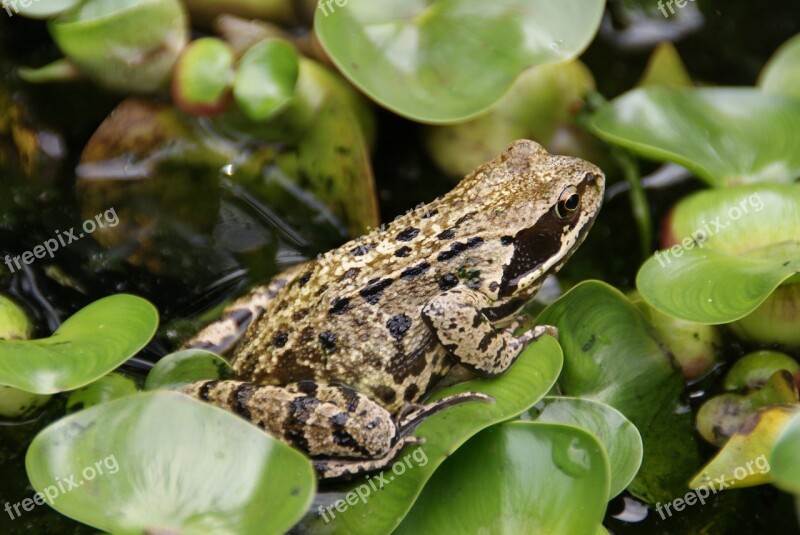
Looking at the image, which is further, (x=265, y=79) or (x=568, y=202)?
(x=265, y=79)

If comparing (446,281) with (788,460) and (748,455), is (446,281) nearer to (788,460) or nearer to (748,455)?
(748,455)

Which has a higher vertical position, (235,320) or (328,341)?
(328,341)

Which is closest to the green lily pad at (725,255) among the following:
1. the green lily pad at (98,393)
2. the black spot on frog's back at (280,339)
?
the black spot on frog's back at (280,339)

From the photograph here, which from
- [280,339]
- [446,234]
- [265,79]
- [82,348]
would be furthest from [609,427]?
[265,79]

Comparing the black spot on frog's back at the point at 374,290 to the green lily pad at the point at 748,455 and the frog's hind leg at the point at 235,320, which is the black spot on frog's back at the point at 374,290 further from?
the green lily pad at the point at 748,455

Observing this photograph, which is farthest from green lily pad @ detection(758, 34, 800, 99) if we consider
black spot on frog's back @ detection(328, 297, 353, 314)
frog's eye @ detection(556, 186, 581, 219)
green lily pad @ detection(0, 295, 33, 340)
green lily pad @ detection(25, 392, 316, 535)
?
green lily pad @ detection(0, 295, 33, 340)

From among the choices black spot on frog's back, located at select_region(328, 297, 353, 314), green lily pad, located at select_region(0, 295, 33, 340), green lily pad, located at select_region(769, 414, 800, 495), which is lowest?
green lily pad, located at select_region(0, 295, 33, 340)

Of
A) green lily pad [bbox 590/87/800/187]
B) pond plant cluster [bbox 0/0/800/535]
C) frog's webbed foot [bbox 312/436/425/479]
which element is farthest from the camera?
green lily pad [bbox 590/87/800/187]

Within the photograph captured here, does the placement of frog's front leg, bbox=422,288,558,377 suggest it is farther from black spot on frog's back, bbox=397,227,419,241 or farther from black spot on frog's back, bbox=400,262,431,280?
black spot on frog's back, bbox=397,227,419,241
